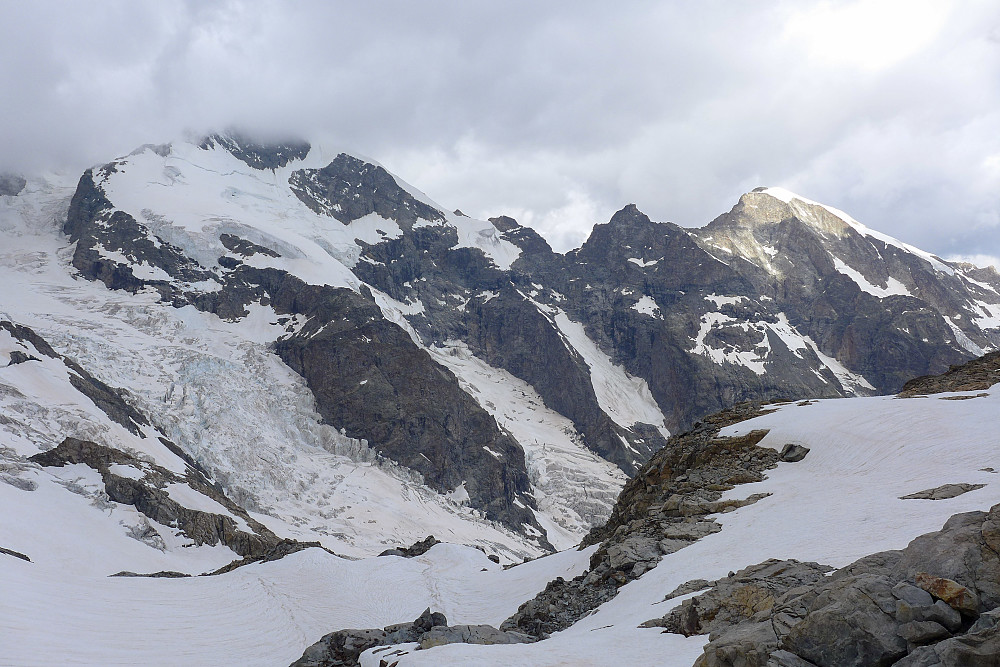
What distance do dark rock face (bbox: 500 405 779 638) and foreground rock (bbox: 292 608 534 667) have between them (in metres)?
2.66

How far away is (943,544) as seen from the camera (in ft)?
29.8

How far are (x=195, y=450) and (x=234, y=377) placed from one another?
21.2m

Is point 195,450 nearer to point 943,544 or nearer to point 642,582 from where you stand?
point 642,582

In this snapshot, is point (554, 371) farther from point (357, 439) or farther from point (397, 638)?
point (397, 638)

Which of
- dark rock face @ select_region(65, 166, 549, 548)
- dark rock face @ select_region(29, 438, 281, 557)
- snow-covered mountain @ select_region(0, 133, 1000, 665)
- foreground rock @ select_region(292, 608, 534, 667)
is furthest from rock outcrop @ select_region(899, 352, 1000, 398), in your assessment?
dark rock face @ select_region(65, 166, 549, 548)

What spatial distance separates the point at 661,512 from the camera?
2780cm

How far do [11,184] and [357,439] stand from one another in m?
137

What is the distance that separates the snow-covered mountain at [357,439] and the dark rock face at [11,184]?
1623mm

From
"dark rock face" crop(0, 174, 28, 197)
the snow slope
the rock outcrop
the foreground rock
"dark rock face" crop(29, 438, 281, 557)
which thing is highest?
"dark rock face" crop(0, 174, 28, 197)

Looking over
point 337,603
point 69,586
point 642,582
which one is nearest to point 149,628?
point 69,586

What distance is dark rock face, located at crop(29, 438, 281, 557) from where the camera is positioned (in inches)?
2312

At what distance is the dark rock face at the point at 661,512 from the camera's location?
2256 centimetres

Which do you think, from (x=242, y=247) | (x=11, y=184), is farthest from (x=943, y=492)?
(x=11, y=184)

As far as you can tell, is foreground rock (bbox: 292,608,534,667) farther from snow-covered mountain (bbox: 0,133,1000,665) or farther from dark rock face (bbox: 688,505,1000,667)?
dark rock face (bbox: 688,505,1000,667)
